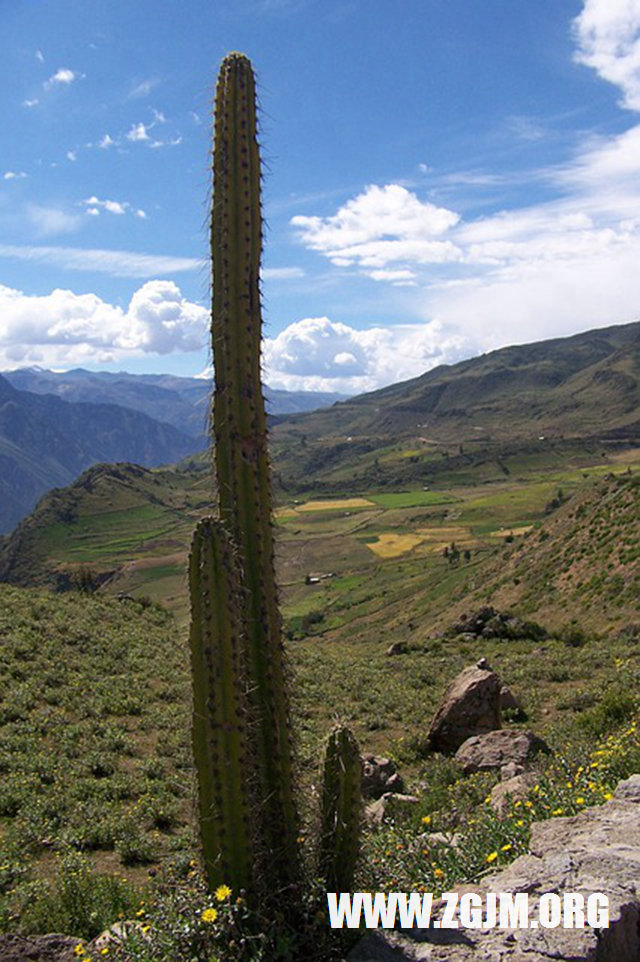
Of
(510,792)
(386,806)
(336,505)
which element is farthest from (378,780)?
(336,505)

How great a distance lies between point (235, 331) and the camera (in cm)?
557

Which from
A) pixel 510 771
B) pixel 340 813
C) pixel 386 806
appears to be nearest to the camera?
pixel 340 813

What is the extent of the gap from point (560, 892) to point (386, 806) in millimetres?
5050

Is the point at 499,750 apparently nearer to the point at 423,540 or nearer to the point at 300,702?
the point at 300,702

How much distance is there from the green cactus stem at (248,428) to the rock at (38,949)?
5.24ft

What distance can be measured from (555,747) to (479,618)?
60.4ft

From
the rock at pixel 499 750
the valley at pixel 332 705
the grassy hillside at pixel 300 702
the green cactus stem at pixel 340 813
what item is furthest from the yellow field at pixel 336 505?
the green cactus stem at pixel 340 813

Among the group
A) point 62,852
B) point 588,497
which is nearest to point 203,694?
point 62,852

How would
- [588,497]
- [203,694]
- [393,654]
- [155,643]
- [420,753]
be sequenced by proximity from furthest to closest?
1. [588,497]
2. [393,654]
3. [155,643]
4. [420,753]
5. [203,694]

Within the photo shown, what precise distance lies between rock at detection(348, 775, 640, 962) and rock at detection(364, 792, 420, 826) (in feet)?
11.7

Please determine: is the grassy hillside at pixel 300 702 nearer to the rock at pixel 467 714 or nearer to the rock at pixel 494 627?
the rock at pixel 494 627

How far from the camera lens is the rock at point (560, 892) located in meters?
3.70

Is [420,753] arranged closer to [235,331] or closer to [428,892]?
[428,892]

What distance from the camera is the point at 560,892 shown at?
4117mm
